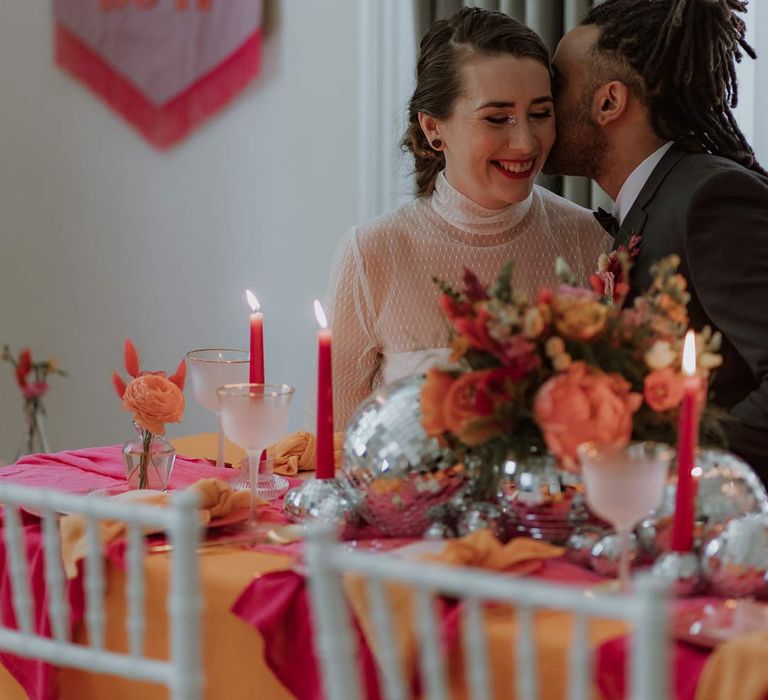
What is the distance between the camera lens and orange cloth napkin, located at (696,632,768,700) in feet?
3.13

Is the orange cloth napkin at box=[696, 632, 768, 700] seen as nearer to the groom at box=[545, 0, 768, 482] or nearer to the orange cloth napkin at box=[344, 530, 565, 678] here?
the orange cloth napkin at box=[344, 530, 565, 678]

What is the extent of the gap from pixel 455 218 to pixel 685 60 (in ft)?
1.43

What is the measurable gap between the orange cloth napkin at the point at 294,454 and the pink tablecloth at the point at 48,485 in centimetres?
8

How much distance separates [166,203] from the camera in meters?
3.52

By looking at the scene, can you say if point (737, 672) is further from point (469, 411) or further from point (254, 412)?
point (254, 412)

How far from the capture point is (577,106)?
6.58ft

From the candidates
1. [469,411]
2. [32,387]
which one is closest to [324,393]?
[469,411]

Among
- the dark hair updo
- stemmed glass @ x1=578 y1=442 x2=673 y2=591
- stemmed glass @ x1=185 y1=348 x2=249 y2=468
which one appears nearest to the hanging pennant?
the dark hair updo

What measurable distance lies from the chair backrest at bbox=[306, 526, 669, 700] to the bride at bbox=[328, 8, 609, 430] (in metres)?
1.11

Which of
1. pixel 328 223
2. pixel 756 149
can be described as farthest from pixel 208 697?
pixel 328 223

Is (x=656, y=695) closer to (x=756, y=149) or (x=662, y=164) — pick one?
(x=662, y=164)

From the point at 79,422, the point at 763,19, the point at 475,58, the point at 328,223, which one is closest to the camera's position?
the point at 475,58

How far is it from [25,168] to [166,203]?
1.30 feet

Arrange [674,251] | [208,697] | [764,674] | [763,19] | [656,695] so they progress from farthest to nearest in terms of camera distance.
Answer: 1. [763,19]
2. [674,251]
3. [208,697]
4. [764,674]
5. [656,695]
